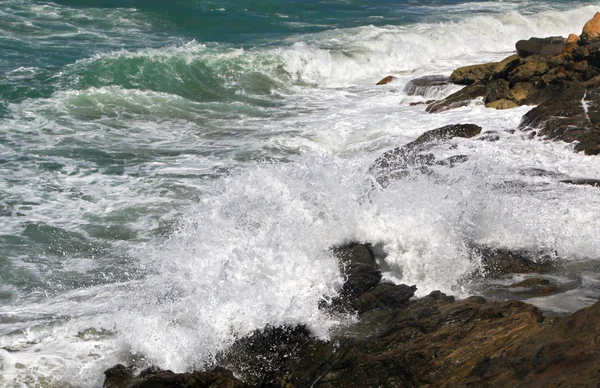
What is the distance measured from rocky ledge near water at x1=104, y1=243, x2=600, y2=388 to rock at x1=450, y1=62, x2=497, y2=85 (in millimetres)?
11938

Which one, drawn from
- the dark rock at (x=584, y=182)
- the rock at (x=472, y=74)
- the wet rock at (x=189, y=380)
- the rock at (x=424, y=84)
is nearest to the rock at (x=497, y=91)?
the rock at (x=472, y=74)

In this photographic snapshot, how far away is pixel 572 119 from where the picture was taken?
13.4 m

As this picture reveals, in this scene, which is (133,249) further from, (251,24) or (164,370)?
(251,24)

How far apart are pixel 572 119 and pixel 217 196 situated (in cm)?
663

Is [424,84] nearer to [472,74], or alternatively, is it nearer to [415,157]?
[472,74]

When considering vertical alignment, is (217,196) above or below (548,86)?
below

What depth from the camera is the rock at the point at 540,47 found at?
18970 millimetres

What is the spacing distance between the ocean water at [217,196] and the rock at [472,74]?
0.47 m

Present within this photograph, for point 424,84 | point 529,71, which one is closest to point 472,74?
point 424,84

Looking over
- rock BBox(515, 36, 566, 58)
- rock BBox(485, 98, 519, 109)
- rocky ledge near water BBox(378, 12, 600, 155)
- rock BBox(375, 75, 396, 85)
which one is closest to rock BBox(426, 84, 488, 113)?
rocky ledge near water BBox(378, 12, 600, 155)

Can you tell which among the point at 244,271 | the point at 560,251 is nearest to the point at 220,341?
the point at 244,271

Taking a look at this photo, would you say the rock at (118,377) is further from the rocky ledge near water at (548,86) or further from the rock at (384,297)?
the rocky ledge near water at (548,86)

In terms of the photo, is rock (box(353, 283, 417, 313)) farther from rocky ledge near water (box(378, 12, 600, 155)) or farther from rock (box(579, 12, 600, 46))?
rock (box(579, 12, 600, 46))

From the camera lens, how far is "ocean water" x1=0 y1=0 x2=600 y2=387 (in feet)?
25.3
